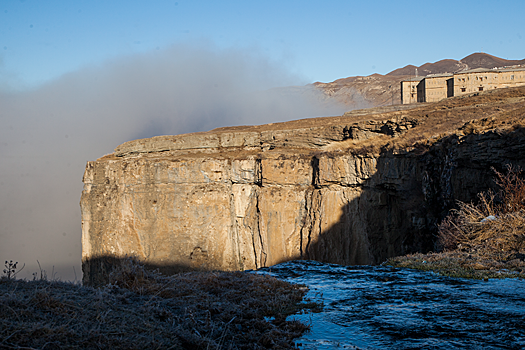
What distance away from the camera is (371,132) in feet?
66.1

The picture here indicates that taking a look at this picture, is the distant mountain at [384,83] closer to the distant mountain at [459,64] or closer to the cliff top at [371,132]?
the distant mountain at [459,64]

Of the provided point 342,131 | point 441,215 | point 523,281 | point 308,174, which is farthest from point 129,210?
point 523,281

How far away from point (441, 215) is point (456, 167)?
185cm

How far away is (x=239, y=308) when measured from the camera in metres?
4.19

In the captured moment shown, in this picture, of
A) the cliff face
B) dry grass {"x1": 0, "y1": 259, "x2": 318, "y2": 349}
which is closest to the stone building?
the cliff face

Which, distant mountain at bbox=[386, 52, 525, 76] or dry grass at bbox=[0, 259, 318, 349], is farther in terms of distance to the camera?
distant mountain at bbox=[386, 52, 525, 76]

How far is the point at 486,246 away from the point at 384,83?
12045 cm

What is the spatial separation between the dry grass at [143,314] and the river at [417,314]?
39 centimetres

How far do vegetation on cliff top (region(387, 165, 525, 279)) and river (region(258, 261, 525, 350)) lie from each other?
1.99 feet

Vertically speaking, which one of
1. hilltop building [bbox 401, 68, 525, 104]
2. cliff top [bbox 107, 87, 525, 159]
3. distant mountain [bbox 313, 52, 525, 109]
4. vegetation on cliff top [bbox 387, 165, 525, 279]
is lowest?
vegetation on cliff top [bbox 387, 165, 525, 279]

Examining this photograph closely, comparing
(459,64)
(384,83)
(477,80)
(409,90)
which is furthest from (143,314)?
(459,64)

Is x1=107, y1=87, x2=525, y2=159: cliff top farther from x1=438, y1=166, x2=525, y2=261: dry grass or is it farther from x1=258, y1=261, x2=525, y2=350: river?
x1=258, y1=261, x2=525, y2=350: river

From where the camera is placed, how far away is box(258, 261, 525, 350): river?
10.8ft

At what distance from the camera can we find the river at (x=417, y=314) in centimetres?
331
